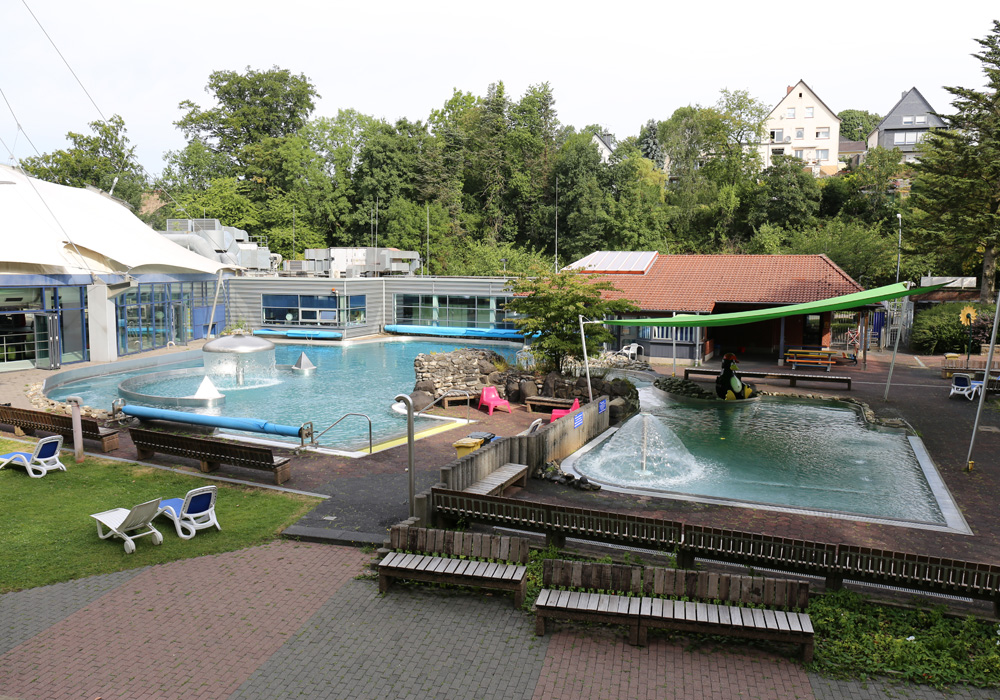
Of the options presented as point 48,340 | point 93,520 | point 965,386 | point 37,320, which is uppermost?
point 37,320

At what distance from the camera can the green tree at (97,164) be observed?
56.1m

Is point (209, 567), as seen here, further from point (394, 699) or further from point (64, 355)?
point (64, 355)

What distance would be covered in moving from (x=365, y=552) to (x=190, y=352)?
24790mm

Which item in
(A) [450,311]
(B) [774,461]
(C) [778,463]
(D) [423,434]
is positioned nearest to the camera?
(C) [778,463]

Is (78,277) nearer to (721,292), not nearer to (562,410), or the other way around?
(562,410)

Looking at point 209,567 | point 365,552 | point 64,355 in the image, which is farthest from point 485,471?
point 64,355

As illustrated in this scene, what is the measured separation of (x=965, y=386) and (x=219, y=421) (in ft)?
71.3

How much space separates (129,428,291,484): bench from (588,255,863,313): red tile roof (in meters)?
18.4

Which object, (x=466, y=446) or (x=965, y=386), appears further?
(x=965, y=386)

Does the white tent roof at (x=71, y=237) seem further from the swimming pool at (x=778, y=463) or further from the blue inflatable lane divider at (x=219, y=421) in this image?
the swimming pool at (x=778, y=463)

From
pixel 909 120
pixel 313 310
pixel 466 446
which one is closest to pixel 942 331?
pixel 466 446

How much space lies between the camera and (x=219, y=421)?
15977mm

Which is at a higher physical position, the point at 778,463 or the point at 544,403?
the point at 544,403

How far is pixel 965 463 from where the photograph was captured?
48.6 feet
